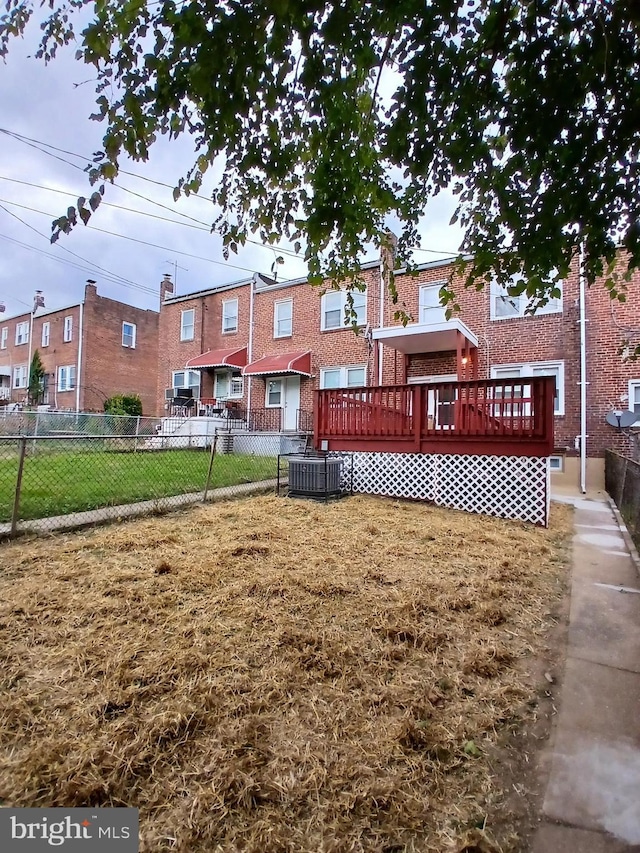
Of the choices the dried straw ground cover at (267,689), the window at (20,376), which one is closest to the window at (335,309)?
the dried straw ground cover at (267,689)

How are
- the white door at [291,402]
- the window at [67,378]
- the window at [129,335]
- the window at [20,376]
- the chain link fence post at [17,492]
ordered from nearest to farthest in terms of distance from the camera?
the chain link fence post at [17,492], the white door at [291,402], the window at [67,378], the window at [129,335], the window at [20,376]

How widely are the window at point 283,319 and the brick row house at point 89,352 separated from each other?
472 inches

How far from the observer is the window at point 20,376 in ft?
92.4

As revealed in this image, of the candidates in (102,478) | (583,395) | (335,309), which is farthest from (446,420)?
(335,309)

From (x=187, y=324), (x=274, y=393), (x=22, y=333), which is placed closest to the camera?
(x=274, y=393)

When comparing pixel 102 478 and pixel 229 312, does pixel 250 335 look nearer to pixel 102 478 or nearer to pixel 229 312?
pixel 229 312

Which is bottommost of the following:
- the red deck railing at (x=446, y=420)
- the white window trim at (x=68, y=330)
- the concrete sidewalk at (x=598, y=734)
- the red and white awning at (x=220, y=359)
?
the concrete sidewalk at (x=598, y=734)

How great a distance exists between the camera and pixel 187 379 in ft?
63.1

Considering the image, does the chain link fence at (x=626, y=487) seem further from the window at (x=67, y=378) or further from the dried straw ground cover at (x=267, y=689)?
the window at (x=67, y=378)

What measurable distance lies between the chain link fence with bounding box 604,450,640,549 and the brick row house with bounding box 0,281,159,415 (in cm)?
2264

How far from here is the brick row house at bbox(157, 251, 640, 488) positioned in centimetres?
1138

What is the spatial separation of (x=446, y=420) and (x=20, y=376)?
98.8 ft

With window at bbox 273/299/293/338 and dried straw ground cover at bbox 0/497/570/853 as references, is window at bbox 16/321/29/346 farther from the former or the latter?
dried straw ground cover at bbox 0/497/570/853

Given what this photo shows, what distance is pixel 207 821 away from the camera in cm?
155
